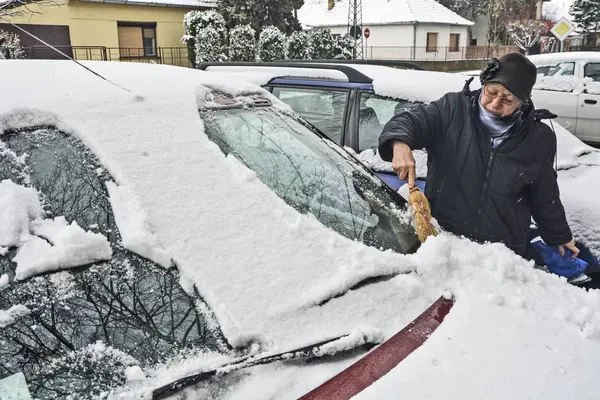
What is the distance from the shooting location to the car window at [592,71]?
8242 mm

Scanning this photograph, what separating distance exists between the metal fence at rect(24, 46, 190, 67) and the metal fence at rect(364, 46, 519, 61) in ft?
44.4

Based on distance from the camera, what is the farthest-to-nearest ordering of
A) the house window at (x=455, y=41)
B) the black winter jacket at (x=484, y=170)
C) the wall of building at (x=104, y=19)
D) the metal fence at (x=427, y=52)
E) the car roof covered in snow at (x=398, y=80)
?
the house window at (x=455, y=41) → the metal fence at (x=427, y=52) → the wall of building at (x=104, y=19) → the car roof covered in snow at (x=398, y=80) → the black winter jacket at (x=484, y=170)

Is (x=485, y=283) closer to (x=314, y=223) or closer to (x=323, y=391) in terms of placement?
(x=314, y=223)

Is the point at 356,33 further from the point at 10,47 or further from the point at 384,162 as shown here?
the point at 384,162

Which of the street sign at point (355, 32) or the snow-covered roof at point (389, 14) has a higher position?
the snow-covered roof at point (389, 14)

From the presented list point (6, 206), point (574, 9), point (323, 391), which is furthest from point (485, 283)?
point (574, 9)

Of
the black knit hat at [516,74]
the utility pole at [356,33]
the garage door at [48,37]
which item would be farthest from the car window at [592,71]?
the garage door at [48,37]

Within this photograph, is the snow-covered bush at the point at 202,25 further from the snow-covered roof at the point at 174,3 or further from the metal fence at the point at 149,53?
the snow-covered roof at the point at 174,3

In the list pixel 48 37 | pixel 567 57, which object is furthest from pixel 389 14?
pixel 567 57

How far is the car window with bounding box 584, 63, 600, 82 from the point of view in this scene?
27.0 feet

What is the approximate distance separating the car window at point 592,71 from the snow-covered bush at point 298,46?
9.02m

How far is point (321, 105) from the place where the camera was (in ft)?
13.6

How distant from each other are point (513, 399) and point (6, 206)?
142 centimetres

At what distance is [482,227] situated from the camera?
92.9 inches
